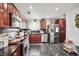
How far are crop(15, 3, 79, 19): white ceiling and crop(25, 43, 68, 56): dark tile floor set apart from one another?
Result: 0.46 m

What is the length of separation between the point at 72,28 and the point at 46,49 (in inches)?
20.5

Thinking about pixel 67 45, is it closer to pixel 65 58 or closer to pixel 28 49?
pixel 65 58

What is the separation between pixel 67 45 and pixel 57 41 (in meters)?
0.16

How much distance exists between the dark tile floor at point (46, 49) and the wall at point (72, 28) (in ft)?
0.67

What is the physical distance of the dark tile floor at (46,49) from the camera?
179 cm

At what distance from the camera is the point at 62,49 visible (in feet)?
5.91

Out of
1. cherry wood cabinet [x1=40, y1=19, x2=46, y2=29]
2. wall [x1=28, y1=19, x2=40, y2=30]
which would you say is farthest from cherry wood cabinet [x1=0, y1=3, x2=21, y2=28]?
cherry wood cabinet [x1=40, y1=19, x2=46, y2=29]

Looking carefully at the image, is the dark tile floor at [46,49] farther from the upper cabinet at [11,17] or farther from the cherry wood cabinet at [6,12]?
the cherry wood cabinet at [6,12]

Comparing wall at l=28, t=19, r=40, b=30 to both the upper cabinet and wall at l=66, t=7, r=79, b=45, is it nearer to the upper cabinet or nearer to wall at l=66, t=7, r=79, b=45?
the upper cabinet

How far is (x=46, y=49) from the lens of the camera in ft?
6.13

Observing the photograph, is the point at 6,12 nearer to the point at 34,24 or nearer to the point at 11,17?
the point at 11,17

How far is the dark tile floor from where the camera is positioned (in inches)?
70.6

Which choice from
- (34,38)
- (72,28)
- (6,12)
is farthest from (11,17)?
(72,28)

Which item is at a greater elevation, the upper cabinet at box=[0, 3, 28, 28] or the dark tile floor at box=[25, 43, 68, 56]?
the upper cabinet at box=[0, 3, 28, 28]
